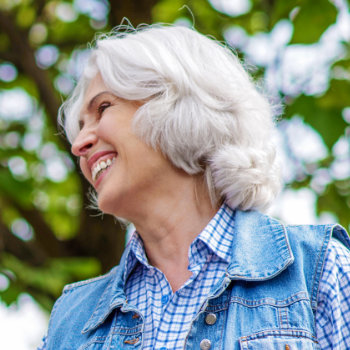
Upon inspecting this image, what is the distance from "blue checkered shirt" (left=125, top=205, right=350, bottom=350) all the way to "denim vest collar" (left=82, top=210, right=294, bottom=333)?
4 cm

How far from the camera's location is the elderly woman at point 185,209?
1457mm

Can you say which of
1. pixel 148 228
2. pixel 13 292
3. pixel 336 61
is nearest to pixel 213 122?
pixel 148 228

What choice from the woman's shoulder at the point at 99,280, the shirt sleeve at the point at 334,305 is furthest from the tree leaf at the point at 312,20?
the woman's shoulder at the point at 99,280

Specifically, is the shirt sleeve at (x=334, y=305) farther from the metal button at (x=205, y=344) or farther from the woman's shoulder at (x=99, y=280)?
the woman's shoulder at (x=99, y=280)

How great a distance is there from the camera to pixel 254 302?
1439 mm

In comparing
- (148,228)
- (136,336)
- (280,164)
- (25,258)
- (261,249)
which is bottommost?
(136,336)

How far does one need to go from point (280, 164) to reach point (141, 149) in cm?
46

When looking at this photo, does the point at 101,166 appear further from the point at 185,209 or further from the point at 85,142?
the point at 185,209

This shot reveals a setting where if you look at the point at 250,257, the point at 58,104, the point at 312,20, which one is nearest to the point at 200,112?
the point at 250,257

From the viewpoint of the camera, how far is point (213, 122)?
1.76m

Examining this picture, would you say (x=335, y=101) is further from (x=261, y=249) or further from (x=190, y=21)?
(x=190, y=21)

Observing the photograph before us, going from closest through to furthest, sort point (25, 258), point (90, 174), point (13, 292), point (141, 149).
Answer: point (141, 149) → point (90, 174) → point (13, 292) → point (25, 258)

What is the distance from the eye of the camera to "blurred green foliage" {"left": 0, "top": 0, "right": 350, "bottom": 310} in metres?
2.22

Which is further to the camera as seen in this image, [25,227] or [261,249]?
[25,227]
